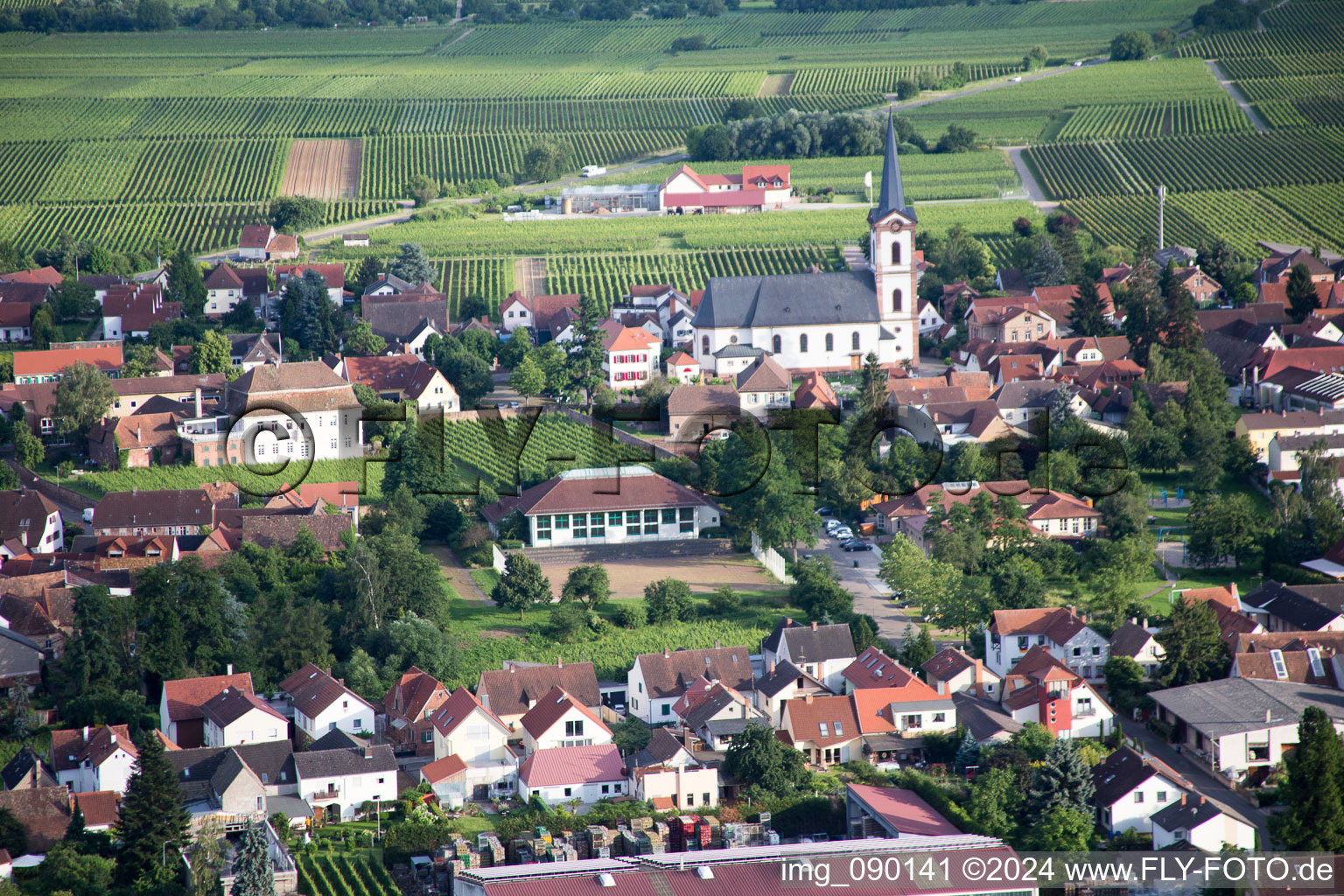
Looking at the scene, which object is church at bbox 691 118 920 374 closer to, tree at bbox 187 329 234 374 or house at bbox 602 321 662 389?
house at bbox 602 321 662 389

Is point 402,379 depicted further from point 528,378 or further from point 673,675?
point 673,675

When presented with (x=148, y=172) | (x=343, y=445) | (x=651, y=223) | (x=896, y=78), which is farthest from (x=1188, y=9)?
(x=343, y=445)

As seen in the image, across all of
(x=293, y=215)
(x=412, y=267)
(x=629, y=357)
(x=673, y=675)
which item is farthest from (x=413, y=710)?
(x=293, y=215)

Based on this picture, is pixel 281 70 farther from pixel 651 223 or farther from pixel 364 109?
pixel 651 223

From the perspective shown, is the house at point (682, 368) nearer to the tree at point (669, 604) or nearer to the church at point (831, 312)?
the church at point (831, 312)

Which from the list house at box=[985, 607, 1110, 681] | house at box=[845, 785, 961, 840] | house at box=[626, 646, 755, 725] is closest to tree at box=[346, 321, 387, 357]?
house at box=[626, 646, 755, 725]

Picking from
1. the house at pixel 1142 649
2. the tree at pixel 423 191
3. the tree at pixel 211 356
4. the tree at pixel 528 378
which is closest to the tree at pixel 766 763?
the house at pixel 1142 649
